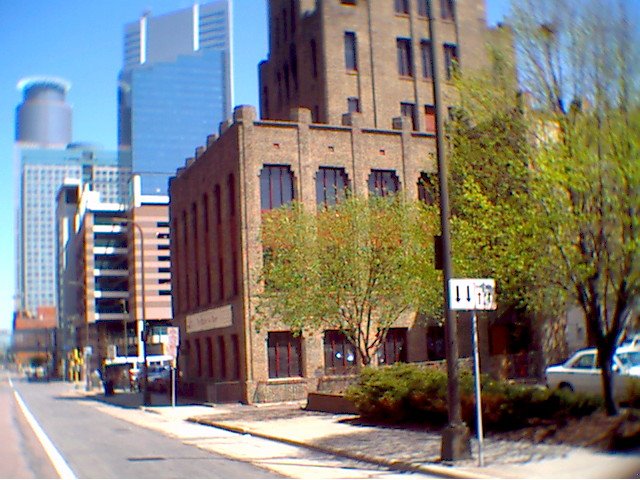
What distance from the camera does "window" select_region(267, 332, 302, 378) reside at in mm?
37406

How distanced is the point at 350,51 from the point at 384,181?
32.6 feet

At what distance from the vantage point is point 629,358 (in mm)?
22375

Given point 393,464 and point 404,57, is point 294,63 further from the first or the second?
point 393,464

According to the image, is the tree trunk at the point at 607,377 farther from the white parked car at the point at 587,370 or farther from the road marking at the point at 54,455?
the road marking at the point at 54,455

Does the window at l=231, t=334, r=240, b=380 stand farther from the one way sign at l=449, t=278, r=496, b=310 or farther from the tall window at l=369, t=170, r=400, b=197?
the one way sign at l=449, t=278, r=496, b=310

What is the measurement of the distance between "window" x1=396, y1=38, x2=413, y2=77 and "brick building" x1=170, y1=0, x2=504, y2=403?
0.20 feet

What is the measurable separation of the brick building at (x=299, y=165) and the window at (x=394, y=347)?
2.7 inches

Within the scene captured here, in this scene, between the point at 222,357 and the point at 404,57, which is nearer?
the point at 222,357

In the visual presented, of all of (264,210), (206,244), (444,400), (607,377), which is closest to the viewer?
(607,377)

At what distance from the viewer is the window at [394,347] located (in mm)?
39438

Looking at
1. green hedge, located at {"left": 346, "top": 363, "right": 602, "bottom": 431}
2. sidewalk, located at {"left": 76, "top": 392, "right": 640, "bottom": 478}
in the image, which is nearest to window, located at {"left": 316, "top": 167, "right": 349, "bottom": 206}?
sidewalk, located at {"left": 76, "top": 392, "right": 640, "bottom": 478}

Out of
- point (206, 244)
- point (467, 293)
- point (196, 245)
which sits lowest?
point (467, 293)

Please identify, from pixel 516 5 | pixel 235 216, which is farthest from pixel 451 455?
pixel 235 216

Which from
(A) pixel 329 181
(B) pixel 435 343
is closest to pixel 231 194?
(A) pixel 329 181
